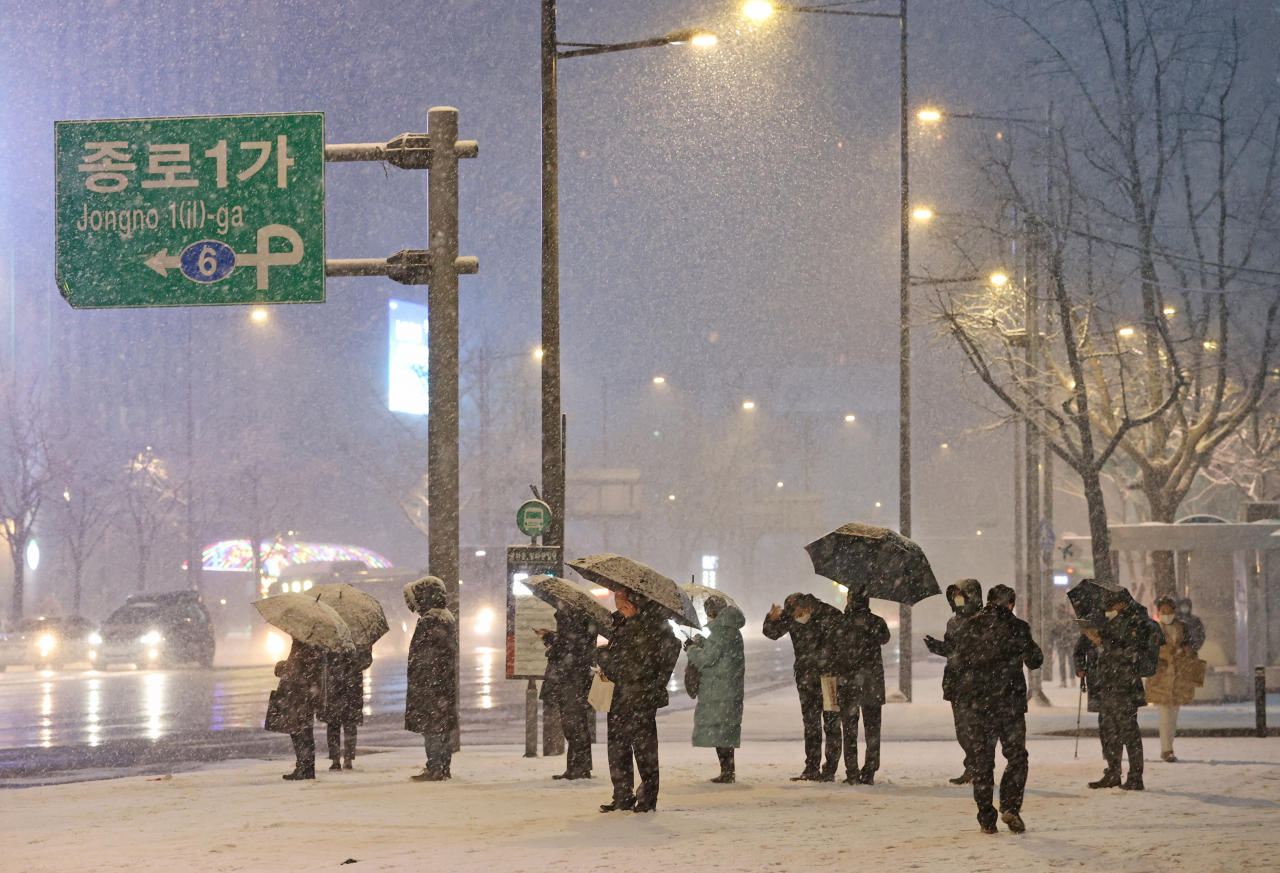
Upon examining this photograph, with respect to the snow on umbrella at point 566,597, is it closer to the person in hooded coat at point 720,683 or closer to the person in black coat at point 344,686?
the person in hooded coat at point 720,683

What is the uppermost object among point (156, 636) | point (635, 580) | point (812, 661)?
point (635, 580)

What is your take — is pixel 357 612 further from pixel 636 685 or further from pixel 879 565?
pixel 879 565

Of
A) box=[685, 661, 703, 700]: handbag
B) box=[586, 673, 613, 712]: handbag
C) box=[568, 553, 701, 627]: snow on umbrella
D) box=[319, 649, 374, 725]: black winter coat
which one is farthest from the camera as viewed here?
box=[319, 649, 374, 725]: black winter coat

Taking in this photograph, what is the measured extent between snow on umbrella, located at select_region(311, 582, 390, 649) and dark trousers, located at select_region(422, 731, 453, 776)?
1.12 meters

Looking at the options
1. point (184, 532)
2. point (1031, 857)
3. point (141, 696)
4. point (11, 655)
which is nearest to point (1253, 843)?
point (1031, 857)

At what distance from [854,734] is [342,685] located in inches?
182

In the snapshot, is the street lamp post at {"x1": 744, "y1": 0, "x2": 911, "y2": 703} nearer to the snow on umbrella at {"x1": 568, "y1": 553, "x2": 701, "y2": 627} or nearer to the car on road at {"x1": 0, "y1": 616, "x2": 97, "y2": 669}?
the snow on umbrella at {"x1": 568, "y1": 553, "x2": 701, "y2": 627}

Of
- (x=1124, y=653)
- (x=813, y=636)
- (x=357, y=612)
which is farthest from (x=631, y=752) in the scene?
(x=1124, y=653)

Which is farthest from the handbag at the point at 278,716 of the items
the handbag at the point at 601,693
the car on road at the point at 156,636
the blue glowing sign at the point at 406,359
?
the blue glowing sign at the point at 406,359

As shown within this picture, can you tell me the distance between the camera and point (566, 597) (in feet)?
38.2

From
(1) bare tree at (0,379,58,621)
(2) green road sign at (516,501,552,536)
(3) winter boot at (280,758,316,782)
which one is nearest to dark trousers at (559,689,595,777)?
→ (3) winter boot at (280,758,316,782)

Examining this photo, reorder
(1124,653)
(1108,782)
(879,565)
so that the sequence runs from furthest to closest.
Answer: (879,565), (1108,782), (1124,653)

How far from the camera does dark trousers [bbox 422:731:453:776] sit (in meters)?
12.5

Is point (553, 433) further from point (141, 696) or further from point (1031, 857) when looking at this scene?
point (141, 696)
